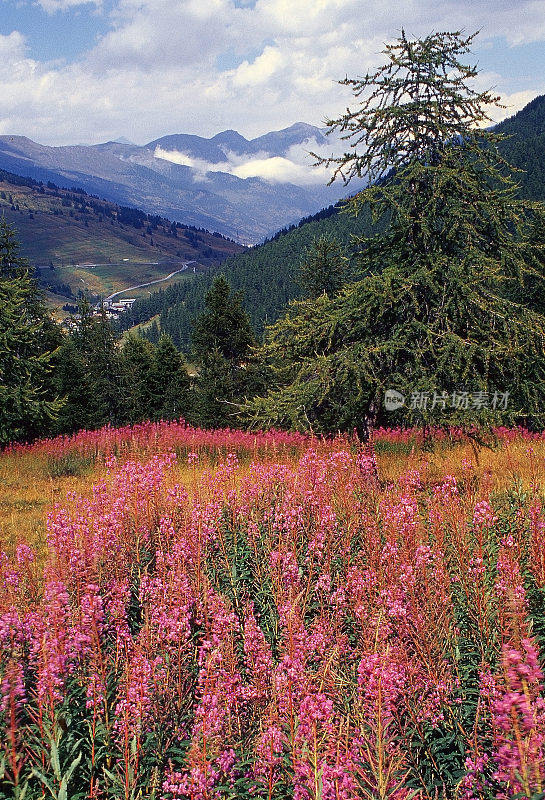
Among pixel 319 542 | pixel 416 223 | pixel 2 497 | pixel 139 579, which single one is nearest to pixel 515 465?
pixel 416 223

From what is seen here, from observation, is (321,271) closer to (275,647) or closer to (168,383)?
(168,383)

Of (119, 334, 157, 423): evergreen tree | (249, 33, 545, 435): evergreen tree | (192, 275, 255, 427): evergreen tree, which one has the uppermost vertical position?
(249, 33, 545, 435): evergreen tree

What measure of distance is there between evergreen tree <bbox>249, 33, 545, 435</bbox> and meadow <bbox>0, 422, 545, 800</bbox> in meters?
2.64

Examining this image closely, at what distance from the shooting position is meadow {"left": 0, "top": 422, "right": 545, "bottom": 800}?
2.47 metres

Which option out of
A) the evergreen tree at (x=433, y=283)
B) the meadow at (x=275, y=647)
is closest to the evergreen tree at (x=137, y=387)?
the evergreen tree at (x=433, y=283)

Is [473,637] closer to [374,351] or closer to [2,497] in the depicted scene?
[374,351]

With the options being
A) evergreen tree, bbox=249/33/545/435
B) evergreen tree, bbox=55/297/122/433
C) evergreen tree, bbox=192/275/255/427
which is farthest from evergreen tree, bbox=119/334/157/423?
evergreen tree, bbox=249/33/545/435

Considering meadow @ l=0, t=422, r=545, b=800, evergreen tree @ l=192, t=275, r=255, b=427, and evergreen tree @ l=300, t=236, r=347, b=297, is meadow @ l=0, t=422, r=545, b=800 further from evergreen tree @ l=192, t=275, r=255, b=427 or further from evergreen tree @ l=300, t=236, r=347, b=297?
evergreen tree @ l=192, t=275, r=255, b=427

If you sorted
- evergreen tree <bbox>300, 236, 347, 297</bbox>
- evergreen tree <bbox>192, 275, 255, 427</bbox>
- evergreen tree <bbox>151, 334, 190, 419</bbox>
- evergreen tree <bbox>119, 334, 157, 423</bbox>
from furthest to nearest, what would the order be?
evergreen tree <bbox>151, 334, 190, 419</bbox> < evergreen tree <bbox>119, 334, 157, 423</bbox> < evergreen tree <bbox>192, 275, 255, 427</bbox> < evergreen tree <bbox>300, 236, 347, 297</bbox>

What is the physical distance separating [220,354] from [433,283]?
31640 millimetres

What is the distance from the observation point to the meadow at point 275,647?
97.1 inches

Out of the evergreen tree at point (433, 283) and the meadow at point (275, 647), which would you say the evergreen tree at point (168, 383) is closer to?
the evergreen tree at point (433, 283)

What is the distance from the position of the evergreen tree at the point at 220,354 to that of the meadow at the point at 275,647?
3276cm

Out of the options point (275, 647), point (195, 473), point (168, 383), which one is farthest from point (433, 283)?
point (168, 383)
